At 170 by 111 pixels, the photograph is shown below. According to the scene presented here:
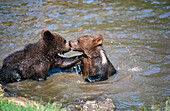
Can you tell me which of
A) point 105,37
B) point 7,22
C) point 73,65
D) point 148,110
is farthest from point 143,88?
point 7,22

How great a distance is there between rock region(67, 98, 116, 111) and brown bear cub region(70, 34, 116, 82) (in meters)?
1.78

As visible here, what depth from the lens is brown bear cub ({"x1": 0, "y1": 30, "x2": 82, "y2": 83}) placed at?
26.6 feet

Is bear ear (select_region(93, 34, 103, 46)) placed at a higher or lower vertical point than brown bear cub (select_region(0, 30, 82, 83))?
higher

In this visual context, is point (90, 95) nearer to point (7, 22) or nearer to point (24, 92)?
point (24, 92)

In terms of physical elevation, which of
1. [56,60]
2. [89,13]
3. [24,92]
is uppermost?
[89,13]

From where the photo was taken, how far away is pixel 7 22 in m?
13.3

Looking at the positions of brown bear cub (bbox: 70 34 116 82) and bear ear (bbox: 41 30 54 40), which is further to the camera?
brown bear cub (bbox: 70 34 116 82)

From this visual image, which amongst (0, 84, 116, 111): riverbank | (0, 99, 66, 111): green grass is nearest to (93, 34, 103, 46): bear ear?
(0, 84, 116, 111): riverbank

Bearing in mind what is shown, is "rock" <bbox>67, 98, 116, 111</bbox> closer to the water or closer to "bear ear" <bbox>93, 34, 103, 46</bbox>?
the water

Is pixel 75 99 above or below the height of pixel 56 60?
below

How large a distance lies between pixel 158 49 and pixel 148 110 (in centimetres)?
457

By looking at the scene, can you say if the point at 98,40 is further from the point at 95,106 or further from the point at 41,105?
the point at 41,105

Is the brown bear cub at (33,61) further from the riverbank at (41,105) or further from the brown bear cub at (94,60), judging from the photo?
the riverbank at (41,105)

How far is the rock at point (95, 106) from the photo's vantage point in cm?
615
